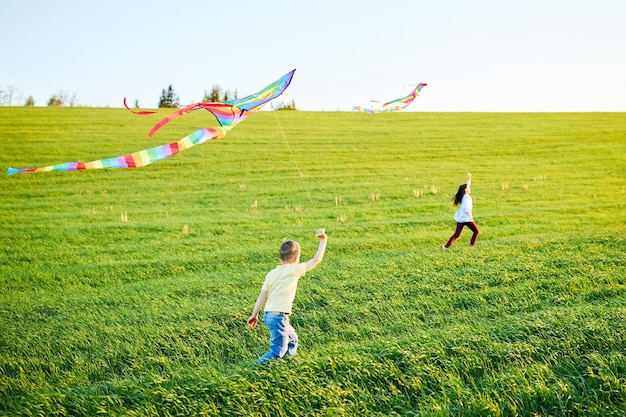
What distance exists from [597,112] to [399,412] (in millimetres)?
55438

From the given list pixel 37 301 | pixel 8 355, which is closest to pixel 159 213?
pixel 37 301

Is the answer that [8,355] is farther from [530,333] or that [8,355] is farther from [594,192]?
[594,192]

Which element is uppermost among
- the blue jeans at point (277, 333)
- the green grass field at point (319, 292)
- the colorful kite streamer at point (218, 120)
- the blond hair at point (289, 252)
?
the colorful kite streamer at point (218, 120)

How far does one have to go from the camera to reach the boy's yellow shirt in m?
5.67

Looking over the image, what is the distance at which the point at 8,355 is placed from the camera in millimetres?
6707

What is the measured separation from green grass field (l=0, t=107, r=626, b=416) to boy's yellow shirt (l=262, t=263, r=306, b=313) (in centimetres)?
65

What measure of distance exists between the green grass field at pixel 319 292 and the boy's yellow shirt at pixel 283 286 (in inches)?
25.8

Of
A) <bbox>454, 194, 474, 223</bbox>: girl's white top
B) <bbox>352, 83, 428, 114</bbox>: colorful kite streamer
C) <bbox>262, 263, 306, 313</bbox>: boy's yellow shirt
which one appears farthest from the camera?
<bbox>454, 194, 474, 223</bbox>: girl's white top

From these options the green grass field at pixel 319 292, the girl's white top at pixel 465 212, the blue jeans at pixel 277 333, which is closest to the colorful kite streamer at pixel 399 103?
the green grass field at pixel 319 292

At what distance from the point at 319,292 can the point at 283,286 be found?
11.5 ft

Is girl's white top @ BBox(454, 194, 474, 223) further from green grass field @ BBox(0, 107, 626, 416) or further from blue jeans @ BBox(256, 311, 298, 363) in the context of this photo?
blue jeans @ BBox(256, 311, 298, 363)

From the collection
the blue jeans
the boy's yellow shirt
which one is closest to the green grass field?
the blue jeans

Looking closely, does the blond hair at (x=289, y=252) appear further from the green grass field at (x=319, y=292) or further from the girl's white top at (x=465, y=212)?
the girl's white top at (x=465, y=212)

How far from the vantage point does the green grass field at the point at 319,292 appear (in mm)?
5113
